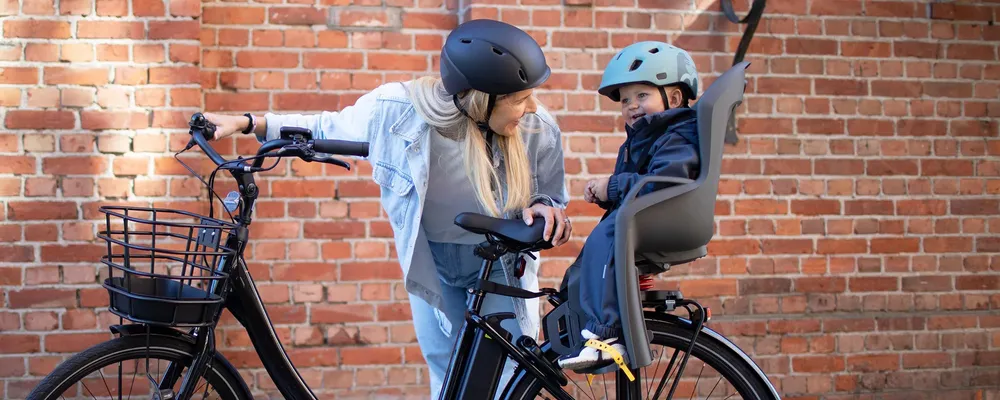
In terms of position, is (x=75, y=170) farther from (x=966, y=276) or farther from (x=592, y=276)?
(x=966, y=276)

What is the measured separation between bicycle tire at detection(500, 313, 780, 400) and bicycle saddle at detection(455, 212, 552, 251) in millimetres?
288

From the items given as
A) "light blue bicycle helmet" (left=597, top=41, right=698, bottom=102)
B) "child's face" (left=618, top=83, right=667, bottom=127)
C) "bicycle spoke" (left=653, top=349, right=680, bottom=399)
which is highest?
"light blue bicycle helmet" (left=597, top=41, right=698, bottom=102)

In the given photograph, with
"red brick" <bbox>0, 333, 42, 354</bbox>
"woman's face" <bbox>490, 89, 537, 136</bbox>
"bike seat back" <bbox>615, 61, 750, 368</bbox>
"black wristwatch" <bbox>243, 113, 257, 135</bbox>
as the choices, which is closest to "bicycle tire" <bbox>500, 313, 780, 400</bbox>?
"bike seat back" <bbox>615, 61, 750, 368</bbox>

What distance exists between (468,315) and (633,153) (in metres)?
0.62

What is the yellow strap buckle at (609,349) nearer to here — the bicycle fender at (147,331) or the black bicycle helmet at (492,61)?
the black bicycle helmet at (492,61)

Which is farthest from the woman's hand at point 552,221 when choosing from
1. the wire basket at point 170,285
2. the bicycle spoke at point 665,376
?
the wire basket at point 170,285

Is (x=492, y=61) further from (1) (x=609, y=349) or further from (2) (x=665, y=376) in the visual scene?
(2) (x=665, y=376)

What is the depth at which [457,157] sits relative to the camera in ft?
8.56

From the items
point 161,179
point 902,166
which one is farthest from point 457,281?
point 902,166

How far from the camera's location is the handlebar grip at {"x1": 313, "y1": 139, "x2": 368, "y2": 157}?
2412 millimetres

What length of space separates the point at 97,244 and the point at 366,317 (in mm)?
1102

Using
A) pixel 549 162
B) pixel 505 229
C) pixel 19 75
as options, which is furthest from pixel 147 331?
pixel 19 75

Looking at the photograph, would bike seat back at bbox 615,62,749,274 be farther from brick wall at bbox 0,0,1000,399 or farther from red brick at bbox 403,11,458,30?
red brick at bbox 403,11,458,30

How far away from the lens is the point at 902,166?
4289mm
